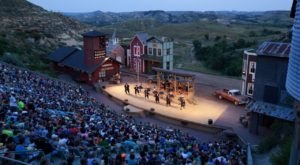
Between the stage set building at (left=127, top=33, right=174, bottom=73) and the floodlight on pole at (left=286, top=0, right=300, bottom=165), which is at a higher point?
the floodlight on pole at (left=286, top=0, right=300, bottom=165)

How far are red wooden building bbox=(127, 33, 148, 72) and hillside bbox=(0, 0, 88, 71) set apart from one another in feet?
45.1

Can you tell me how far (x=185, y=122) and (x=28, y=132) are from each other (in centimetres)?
1844

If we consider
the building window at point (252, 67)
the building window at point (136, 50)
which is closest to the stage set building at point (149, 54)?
the building window at point (136, 50)

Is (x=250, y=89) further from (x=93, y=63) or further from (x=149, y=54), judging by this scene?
(x=93, y=63)

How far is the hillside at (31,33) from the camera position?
53.5 metres

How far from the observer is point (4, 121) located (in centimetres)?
1479

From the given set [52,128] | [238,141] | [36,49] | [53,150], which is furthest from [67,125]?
[36,49]

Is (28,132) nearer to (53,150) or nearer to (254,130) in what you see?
(53,150)

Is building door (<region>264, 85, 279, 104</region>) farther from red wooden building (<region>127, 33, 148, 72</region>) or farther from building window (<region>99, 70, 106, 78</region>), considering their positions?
red wooden building (<region>127, 33, 148, 72</region>)

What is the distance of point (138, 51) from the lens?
172ft

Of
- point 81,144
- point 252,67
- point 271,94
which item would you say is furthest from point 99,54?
point 81,144

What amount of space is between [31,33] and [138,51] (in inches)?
1470

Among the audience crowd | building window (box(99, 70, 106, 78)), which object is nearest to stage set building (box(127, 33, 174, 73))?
building window (box(99, 70, 106, 78))

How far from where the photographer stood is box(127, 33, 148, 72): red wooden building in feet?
170
